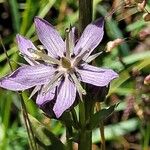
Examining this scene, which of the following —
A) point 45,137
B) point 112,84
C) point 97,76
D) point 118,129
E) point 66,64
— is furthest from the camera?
point 118,129

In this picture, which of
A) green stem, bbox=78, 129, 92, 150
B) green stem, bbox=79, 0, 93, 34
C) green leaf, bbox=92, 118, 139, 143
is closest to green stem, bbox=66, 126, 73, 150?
green stem, bbox=78, 129, 92, 150

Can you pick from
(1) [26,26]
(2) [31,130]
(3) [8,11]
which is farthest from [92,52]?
(3) [8,11]

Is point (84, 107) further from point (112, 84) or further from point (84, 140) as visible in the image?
point (112, 84)

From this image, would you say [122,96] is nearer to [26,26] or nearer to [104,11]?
[104,11]

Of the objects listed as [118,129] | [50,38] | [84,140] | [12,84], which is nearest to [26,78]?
[12,84]

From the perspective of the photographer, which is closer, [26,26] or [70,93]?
[70,93]

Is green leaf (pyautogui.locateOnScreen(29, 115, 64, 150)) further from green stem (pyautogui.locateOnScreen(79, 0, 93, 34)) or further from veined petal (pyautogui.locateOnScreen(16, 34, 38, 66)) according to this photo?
green stem (pyautogui.locateOnScreen(79, 0, 93, 34))
